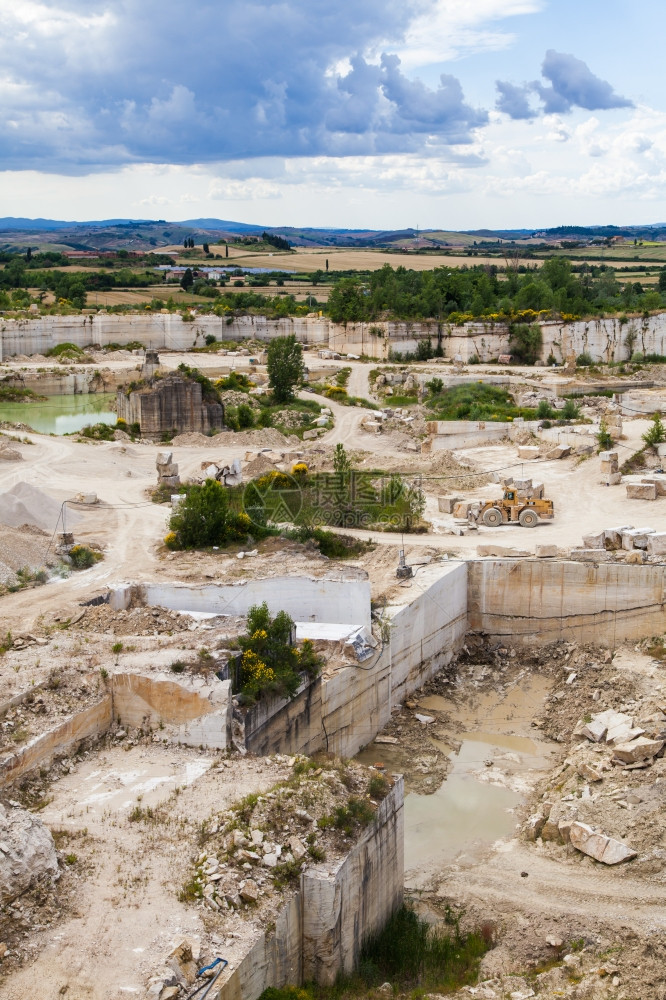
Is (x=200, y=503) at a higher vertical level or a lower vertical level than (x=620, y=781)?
higher

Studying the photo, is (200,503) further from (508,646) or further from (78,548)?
(508,646)

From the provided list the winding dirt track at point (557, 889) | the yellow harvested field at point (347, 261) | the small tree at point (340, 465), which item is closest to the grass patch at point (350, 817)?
the winding dirt track at point (557, 889)

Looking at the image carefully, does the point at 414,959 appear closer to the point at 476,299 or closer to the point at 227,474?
the point at 227,474

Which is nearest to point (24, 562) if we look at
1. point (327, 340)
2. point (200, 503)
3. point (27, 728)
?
point (200, 503)

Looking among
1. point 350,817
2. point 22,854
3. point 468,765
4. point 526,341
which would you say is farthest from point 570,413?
point 22,854

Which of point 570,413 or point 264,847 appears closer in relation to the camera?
point 264,847

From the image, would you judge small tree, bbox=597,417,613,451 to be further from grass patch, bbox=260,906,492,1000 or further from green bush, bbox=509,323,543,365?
green bush, bbox=509,323,543,365
